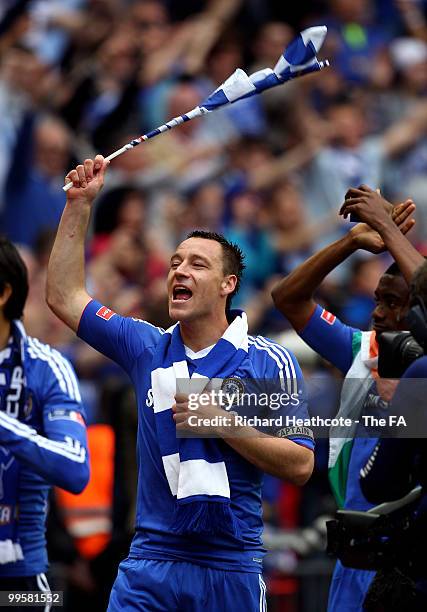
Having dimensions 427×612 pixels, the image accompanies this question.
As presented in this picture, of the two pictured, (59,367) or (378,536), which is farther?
(59,367)

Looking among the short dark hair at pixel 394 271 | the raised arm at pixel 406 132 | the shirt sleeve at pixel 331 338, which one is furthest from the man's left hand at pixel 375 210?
the raised arm at pixel 406 132

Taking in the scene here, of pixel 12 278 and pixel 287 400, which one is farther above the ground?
pixel 12 278

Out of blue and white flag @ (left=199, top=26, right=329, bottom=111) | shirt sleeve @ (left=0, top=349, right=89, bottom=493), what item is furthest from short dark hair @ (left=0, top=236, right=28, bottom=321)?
blue and white flag @ (left=199, top=26, right=329, bottom=111)

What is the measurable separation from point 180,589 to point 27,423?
1.21m

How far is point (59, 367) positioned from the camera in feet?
20.5

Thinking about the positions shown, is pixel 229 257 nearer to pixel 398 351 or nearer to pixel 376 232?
pixel 376 232

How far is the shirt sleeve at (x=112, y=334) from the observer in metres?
5.80

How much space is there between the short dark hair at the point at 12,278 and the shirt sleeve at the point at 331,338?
1.38 m

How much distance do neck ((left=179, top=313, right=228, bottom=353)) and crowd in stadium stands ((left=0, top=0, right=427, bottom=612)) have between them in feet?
8.74

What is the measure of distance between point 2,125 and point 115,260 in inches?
58.5

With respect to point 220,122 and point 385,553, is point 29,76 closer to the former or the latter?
point 220,122

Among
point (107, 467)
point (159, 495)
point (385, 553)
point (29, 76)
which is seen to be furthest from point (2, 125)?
point (385, 553)

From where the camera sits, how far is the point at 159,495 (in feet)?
18.2

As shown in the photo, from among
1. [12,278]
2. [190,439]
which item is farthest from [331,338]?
[12,278]
